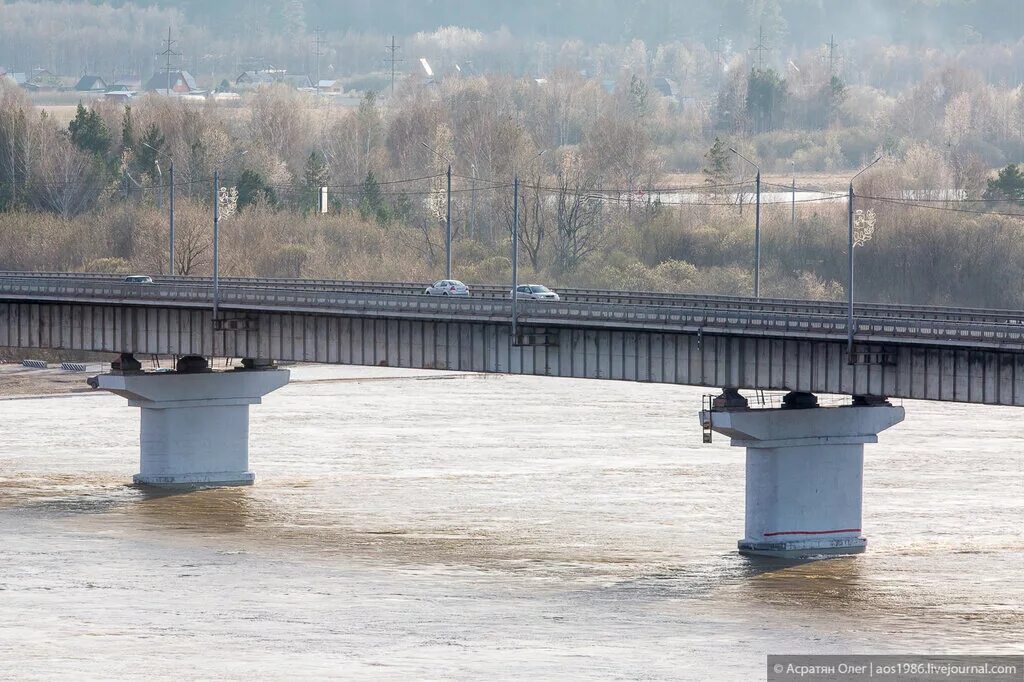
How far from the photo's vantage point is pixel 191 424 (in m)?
79.3

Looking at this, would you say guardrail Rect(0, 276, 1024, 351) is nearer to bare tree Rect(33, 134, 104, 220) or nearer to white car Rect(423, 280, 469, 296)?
white car Rect(423, 280, 469, 296)

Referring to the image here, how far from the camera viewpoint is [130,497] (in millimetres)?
75500

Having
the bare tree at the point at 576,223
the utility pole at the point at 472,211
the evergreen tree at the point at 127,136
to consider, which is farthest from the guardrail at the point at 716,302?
the evergreen tree at the point at 127,136

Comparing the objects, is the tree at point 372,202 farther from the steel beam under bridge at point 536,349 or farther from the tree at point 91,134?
the steel beam under bridge at point 536,349

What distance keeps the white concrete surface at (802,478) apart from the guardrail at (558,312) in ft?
9.97

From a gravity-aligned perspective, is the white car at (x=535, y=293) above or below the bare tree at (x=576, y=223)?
below

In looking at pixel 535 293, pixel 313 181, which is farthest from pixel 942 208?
pixel 535 293

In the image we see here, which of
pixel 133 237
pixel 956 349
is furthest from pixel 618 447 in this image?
pixel 133 237

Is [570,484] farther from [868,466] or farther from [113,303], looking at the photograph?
[113,303]

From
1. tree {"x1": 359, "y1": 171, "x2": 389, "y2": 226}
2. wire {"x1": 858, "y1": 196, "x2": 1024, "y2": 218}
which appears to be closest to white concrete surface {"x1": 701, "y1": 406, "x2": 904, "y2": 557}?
wire {"x1": 858, "y1": 196, "x2": 1024, "y2": 218}

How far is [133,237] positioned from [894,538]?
9876 cm

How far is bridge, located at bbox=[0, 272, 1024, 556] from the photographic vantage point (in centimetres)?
6006

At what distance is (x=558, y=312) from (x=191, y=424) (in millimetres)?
19144

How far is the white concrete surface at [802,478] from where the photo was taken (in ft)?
207
